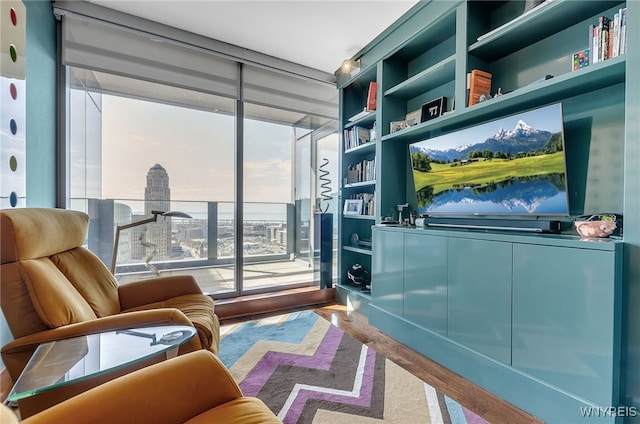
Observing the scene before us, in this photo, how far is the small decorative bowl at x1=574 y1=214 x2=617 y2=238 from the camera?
1358mm

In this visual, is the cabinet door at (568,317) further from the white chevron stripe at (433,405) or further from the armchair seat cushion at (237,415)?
the armchair seat cushion at (237,415)

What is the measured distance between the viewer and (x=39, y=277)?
1226 mm

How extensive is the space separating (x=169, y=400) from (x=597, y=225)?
6.22 ft

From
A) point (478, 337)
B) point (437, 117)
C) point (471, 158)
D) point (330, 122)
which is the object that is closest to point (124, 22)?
point (330, 122)

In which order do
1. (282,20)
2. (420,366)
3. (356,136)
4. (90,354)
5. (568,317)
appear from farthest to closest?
1. (356,136)
2. (282,20)
3. (420,366)
4. (568,317)
5. (90,354)

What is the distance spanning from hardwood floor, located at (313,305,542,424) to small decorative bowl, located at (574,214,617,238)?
0.96 m

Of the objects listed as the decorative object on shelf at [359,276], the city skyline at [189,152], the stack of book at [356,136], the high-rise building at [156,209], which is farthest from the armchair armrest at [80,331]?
the stack of book at [356,136]

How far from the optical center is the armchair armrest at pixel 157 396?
0.72 m

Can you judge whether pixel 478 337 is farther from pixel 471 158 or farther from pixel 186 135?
pixel 186 135

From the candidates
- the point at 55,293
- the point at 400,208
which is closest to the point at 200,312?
the point at 55,293

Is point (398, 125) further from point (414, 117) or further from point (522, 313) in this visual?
point (522, 313)

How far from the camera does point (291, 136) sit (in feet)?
11.5

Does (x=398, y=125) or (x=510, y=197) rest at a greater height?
(x=398, y=125)

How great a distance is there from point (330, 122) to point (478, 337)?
280 cm
